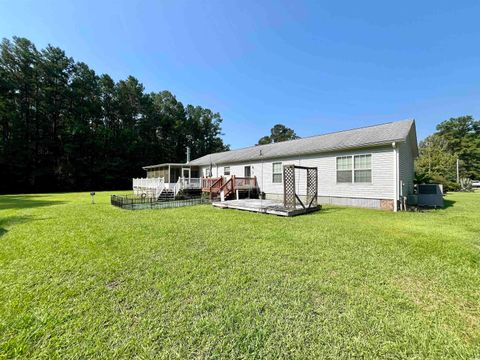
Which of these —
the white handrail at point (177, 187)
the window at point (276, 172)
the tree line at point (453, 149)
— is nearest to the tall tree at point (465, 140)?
the tree line at point (453, 149)

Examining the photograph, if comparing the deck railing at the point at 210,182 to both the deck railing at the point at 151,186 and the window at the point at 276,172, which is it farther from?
the window at the point at 276,172

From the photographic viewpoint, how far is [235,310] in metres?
2.60

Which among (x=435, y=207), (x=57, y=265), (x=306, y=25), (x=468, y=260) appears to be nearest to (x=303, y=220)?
(x=468, y=260)

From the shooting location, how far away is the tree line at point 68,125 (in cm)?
2720

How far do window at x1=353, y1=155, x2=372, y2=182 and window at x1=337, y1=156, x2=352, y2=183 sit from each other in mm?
288

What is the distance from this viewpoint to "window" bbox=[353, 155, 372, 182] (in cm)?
1037

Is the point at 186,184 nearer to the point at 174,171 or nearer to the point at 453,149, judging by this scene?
the point at 174,171

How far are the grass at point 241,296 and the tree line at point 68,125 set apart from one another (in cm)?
3085

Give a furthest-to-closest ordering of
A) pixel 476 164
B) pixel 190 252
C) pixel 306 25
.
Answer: pixel 476 164, pixel 306 25, pixel 190 252

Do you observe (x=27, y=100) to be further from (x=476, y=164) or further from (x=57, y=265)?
(x=476, y=164)

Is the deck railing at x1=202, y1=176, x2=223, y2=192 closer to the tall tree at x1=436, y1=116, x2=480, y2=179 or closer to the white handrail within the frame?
the white handrail

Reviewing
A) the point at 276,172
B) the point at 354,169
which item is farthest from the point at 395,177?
the point at 276,172

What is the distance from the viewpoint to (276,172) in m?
14.4

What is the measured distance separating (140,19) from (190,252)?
12.9 meters
